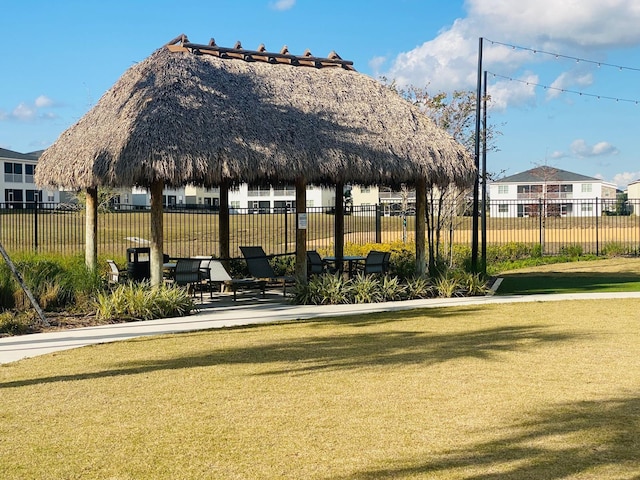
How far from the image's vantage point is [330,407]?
285 inches

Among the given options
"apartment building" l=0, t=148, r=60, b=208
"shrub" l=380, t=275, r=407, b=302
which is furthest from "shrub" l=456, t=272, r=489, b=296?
"apartment building" l=0, t=148, r=60, b=208

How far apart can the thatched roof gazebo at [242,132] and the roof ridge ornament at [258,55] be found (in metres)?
0.03

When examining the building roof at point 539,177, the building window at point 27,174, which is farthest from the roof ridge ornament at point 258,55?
the building roof at point 539,177

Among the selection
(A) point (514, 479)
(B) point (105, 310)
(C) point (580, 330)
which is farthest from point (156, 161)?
(A) point (514, 479)

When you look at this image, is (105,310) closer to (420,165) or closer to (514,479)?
(420,165)

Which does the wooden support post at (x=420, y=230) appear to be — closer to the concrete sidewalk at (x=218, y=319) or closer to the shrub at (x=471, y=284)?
the shrub at (x=471, y=284)

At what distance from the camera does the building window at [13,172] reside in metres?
60.8

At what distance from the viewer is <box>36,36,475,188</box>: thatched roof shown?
14.1 m

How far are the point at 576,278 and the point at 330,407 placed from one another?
16943 millimetres

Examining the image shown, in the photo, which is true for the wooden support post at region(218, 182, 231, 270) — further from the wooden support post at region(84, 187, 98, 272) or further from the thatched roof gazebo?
the wooden support post at region(84, 187, 98, 272)

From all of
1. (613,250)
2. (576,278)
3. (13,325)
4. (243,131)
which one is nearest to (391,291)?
(243,131)

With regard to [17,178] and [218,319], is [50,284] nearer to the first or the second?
[218,319]

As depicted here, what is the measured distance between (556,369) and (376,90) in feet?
36.6

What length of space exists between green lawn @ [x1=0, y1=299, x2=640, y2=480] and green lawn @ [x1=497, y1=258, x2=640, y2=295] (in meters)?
7.40
